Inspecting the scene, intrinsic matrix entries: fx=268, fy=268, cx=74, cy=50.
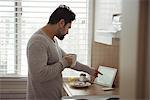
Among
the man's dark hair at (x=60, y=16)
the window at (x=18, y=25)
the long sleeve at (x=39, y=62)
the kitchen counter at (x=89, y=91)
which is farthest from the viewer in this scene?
the window at (x=18, y=25)

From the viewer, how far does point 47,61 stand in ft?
5.98

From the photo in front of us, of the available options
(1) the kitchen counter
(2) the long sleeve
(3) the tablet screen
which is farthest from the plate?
(2) the long sleeve

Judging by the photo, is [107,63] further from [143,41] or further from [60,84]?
[143,41]

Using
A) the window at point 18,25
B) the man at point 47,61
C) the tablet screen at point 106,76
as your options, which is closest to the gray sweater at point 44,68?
the man at point 47,61

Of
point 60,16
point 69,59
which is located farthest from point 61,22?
point 69,59

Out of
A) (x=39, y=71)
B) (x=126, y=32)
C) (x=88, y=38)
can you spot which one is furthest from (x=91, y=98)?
(x=126, y=32)

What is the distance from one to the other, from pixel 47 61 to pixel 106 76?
86cm

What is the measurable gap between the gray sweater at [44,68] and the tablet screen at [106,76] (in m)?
0.68

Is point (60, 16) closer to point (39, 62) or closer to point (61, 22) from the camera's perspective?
point (61, 22)

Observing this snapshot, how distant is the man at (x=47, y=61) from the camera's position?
1.73 m

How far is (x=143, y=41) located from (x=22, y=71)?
2.55 metres

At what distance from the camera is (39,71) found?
5.69 feet

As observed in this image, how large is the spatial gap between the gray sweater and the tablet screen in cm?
68

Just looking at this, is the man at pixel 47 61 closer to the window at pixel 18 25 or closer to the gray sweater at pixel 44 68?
the gray sweater at pixel 44 68
